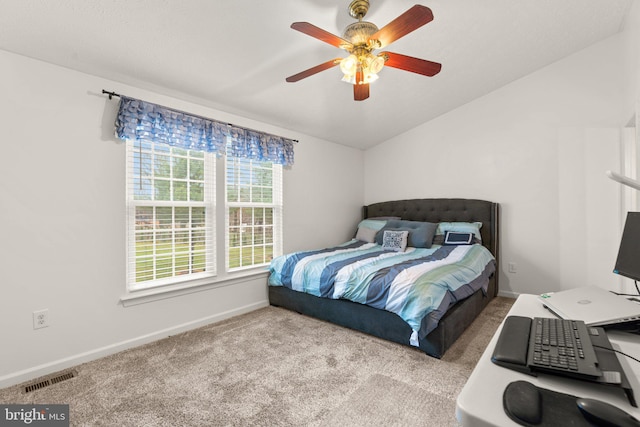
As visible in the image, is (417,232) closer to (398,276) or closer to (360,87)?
(398,276)

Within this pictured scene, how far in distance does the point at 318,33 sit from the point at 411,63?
69 centimetres

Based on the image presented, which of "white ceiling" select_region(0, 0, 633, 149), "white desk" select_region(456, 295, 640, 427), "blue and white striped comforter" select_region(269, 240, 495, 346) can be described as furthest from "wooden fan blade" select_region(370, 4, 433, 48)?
"blue and white striped comforter" select_region(269, 240, 495, 346)

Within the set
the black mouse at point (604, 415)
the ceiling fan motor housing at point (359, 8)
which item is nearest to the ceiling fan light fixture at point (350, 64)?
the ceiling fan motor housing at point (359, 8)

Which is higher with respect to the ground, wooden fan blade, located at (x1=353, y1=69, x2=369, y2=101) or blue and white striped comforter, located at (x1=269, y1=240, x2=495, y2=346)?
wooden fan blade, located at (x1=353, y1=69, x2=369, y2=101)

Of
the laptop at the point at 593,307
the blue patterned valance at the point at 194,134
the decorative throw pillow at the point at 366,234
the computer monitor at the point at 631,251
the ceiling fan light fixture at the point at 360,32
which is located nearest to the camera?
the laptop at the point at 593,307

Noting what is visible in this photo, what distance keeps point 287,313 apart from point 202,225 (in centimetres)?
133

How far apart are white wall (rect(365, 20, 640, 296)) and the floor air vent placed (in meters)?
4.52

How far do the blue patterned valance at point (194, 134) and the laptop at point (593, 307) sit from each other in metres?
2.92

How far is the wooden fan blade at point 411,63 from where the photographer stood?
2.07m

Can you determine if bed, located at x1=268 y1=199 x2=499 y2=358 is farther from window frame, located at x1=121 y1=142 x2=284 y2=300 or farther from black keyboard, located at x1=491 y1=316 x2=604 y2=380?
black keyboard, located at x1=491 y1=316 x2=604 y2=380

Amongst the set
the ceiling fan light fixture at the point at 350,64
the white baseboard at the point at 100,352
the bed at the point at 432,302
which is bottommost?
the white baseboard at the point at 100,352

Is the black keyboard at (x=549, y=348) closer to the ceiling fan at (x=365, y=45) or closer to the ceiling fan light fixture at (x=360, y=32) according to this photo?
the ceiling fan at (x=365, y=45)

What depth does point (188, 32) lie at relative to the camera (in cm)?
221

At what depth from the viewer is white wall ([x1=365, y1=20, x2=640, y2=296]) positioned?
3.41 meters
